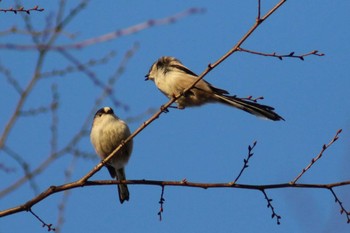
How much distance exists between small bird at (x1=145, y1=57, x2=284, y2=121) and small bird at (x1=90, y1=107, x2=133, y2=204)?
23.3 inches

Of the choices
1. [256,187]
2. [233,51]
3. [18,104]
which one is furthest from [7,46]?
[256,187]

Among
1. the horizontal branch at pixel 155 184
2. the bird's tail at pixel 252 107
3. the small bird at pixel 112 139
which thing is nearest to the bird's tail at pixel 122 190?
the small bird at pixel 112 139

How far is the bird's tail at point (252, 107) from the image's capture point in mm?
4555

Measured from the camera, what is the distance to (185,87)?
5629mm

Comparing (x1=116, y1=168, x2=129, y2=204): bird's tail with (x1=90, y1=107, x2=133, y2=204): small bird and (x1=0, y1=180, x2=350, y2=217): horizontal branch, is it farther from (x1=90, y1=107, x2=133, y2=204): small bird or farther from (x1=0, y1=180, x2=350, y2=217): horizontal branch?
(x1=0, y1=180, x2=350, y2=217): horizontal branch

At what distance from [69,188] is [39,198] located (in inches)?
8.5

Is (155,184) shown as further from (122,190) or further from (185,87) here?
(122,190)

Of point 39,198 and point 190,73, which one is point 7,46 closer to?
point 39,198

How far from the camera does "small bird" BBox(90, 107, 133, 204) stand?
590 cm

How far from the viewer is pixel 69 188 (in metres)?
3.52

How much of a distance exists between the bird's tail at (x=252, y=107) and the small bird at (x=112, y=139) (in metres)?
1.14

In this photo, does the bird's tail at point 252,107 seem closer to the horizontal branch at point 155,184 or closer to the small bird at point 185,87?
the small bird at point 185,87

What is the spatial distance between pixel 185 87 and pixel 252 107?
39.5 inches

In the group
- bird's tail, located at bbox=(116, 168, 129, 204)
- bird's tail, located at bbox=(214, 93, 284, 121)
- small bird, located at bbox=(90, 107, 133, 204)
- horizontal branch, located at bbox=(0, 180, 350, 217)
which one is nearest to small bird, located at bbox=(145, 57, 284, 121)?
bird's tail, located at bbox=(214, 93, 284, 121)
